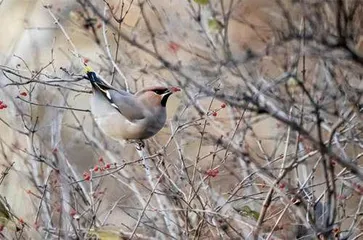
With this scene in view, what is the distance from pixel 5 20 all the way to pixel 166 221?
4834 mm

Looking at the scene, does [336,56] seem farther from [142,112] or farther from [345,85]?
[142,112]

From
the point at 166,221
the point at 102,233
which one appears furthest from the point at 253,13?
the point at 102,233

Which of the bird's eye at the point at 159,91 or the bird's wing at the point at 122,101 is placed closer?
the bird's wing at the point at 122,101

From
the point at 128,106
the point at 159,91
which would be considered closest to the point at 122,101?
the point at 128,106

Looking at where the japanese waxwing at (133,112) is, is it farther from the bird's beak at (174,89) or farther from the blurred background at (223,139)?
the blurred background at (223,139)

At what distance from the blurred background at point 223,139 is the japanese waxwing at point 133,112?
14cm

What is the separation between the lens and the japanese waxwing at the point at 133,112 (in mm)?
4770

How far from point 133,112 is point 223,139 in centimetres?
56

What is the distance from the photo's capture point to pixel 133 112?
4.83 m

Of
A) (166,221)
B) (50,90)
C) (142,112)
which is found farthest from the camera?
(50,90)

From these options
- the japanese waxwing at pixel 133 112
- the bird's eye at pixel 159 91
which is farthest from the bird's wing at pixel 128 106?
the bird's eye at pixel 159 91

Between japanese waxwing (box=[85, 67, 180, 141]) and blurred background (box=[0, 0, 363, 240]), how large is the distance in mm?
136

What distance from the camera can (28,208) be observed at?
229 inches

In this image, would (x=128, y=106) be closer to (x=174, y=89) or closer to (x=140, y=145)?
(x=140, y=145)
